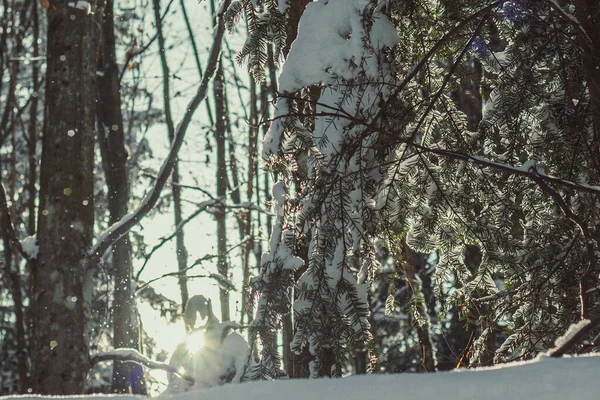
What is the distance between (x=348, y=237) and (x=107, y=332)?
1395cm

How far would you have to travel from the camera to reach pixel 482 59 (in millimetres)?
3473

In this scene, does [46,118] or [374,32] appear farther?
[46,118]

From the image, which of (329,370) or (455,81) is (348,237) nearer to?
(329,370)

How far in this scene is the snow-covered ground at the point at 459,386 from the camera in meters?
1.33

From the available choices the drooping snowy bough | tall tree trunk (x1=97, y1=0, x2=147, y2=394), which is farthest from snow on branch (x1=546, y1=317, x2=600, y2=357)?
tall tree trunk (x1=97, y1=0, x2=147, y2=394)

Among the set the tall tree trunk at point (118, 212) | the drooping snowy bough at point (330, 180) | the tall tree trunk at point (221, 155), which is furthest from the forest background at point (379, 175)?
the tall tree trunk at point (221, 155)

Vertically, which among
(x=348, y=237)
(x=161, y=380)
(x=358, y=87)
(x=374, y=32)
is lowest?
(x=161, y=380)

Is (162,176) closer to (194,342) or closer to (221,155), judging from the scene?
(194,342)

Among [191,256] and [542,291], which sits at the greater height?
[191,256]

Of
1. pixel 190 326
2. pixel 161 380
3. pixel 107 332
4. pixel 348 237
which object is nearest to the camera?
pixel 348 237

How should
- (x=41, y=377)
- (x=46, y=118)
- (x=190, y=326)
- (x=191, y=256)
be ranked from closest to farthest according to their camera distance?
(x=41, y=377) < (x=46, y=118) < (x=190, y=326) < (x=191, y=256)

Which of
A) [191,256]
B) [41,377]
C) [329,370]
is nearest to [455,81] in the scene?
[329,370]

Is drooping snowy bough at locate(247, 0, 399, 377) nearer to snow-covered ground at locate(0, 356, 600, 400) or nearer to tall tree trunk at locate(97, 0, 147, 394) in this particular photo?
snow-covered ground at locate(0, 356, 600, 400)

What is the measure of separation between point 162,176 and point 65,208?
32.1 inches
